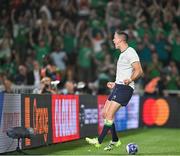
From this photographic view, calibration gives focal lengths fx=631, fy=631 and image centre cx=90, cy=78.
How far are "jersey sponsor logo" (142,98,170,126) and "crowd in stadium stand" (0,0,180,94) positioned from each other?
1.44 ft

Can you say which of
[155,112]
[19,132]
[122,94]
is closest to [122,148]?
[122,94]

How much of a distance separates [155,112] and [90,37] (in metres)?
3.89

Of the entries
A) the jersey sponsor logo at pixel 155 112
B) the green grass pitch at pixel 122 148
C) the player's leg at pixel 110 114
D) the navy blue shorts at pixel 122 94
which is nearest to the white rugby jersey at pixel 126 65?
the navy blue shorts at pixel 122 94

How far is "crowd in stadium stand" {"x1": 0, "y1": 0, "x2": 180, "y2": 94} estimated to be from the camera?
21484 mm

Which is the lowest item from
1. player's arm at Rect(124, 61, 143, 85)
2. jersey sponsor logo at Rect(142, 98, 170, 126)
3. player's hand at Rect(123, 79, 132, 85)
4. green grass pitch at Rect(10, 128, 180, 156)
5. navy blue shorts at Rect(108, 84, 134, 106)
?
green grass pitch at Rect(10, 128, 180, 156)

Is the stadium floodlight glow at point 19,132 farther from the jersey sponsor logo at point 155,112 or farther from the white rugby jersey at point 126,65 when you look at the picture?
the jersey sponsor logo at point 155,112

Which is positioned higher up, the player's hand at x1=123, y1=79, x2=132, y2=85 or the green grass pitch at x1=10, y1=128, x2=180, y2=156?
the player's hand at x1=123, y1=79, x2=132, y2=85

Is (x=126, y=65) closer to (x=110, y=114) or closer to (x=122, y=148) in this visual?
(x=110, y=114)

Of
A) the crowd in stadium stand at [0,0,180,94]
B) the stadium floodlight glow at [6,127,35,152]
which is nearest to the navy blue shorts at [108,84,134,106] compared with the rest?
the stadium floodlight glow at [6,127,35,152]

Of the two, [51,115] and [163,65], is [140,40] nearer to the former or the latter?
[163,65]

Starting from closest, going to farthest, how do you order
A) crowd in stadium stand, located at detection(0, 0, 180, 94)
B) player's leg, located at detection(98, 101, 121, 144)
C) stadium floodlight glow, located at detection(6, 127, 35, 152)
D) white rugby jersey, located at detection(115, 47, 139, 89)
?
stadium floodlight glow, located at detection(6, 127, 35, 152), white rugby jersey, located at detection(115, 47, 139, 89), player's leg, located at detection(98, 101, 121, 144), crowd in stadium stand, located at detection(0, 0, 180, 94)

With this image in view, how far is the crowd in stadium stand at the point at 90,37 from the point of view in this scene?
21.5 metres

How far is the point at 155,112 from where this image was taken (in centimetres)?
2123

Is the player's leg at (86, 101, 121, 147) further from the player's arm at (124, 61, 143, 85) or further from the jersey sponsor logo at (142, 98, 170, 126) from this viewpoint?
the jersey sponsor logo at (142, 98, 170, 126)
